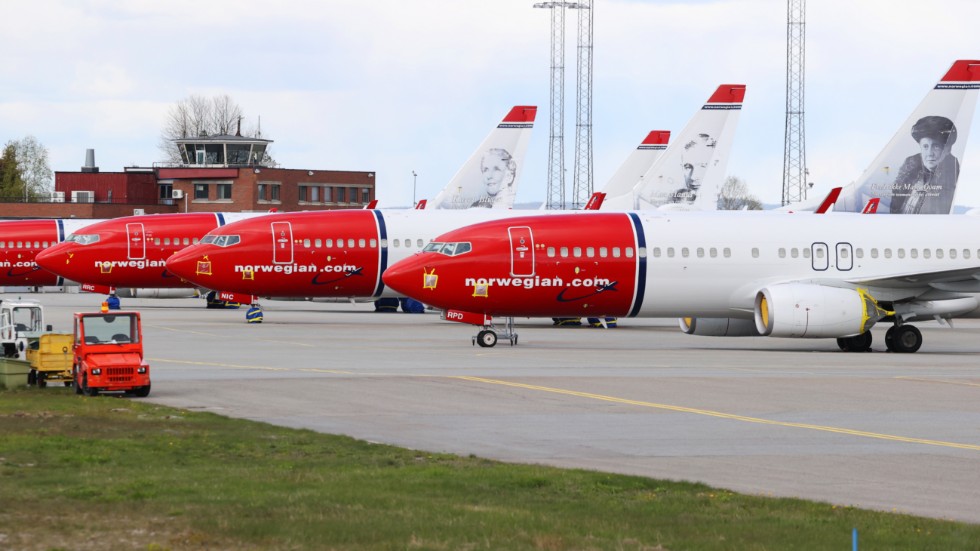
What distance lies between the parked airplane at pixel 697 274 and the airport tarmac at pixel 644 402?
124 centimetres

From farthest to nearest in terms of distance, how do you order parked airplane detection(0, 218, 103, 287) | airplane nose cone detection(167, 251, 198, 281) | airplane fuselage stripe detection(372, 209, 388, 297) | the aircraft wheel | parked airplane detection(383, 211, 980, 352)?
1. parked airplane detection(0, 218, 103, 287)
2. airplane fuselage stripe detection(372, 209, 388, 297)
3. airplane nose cone detection(167, 251, 198, 281)
4. the aircraft wheel
5. parked airplane detection(383, 211, 980, 352)

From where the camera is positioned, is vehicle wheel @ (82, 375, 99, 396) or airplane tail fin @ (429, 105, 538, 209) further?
airplane tail fin @ (429, 105, 538, 209)

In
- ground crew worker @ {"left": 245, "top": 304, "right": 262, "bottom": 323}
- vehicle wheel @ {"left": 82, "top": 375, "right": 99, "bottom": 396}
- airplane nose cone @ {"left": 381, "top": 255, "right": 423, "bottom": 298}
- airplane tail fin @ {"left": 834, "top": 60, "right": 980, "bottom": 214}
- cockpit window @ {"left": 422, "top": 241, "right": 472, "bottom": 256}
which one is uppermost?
airplane tail fin @ {"left": 834, "top": 60, "right": 980, "bottom": 214}

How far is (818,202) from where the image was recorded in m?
65.2

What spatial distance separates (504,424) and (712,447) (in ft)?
13.0

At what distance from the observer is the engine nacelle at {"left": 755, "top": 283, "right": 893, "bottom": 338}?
141 ft

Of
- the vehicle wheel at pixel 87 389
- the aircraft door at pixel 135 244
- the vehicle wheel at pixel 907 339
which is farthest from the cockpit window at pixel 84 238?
the vehicle wheel at pixel 87 389

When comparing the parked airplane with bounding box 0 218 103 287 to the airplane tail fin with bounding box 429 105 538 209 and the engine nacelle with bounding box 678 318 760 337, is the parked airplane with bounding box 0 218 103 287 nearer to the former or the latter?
the airplane tail fin with bounding box 429 105 538 209

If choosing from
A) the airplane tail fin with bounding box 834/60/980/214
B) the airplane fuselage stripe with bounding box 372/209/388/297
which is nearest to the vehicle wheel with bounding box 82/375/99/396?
the airplane fuselage stripe with bounding box 372/209/388/297

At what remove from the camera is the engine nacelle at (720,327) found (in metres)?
47.5

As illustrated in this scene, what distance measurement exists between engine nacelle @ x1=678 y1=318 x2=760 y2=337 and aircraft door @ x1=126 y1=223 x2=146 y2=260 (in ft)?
86.5

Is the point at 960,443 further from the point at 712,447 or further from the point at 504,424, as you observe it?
the point at 504,424

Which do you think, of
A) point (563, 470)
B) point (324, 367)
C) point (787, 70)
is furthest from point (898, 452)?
point (787, 70)

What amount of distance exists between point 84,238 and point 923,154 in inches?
1413
